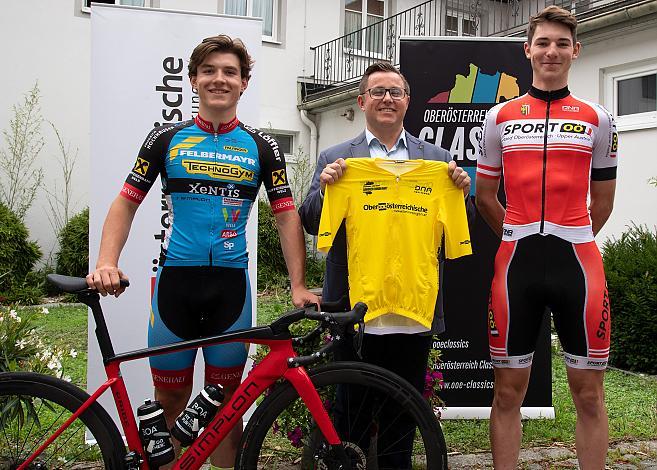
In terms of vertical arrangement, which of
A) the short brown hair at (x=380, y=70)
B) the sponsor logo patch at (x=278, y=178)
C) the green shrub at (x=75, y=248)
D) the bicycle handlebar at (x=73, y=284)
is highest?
the short brown hair at (x=380, y=70)

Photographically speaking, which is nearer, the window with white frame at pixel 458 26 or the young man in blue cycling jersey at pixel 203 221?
the young man in blue cycling jersey at pixel 203 221

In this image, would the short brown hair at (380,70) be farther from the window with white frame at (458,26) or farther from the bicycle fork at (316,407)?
the window with white frame at (458,26)

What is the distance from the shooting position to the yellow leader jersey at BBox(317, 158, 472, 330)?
2.71 metres

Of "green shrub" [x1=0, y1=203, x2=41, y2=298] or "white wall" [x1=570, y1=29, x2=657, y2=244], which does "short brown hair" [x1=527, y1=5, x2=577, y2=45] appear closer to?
"white wall" [x1=570, y1=29, x2=657, y2=244]

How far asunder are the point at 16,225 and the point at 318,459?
826cm

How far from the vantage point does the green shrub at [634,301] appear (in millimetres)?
5801

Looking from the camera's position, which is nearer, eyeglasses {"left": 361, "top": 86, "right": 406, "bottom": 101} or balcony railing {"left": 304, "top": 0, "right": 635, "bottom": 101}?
eyeglasses {"left": 361, "top": 86, "right": 406, "bottom": 101}


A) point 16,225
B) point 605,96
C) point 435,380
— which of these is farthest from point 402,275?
point 16,225

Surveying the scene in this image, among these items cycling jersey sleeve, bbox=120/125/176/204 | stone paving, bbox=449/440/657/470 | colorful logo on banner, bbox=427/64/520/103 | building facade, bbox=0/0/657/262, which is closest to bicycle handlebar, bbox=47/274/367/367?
cycling jersey sleeve, bbox=120/125/176/204

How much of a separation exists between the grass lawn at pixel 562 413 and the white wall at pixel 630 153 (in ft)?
6.85

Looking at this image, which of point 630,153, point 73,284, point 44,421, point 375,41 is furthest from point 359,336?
point 375,41

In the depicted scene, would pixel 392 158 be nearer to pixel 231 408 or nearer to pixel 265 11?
pixel 231 408

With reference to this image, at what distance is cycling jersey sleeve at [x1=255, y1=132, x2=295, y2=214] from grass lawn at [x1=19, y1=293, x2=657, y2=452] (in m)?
0.80

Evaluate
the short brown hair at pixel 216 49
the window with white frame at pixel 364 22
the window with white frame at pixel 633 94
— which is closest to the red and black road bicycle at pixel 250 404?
the short brown hair at pixel 216 49
